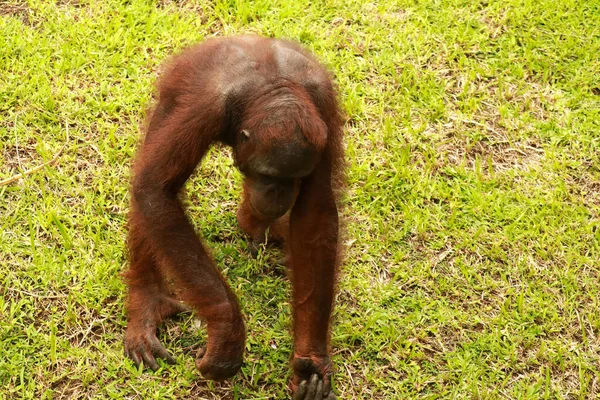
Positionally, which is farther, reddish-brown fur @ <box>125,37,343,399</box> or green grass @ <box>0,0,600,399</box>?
green grass @ <box>0,0,600,399</box>

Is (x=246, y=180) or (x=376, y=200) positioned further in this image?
(x=376, y=200)

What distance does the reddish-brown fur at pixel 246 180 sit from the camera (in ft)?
13.8

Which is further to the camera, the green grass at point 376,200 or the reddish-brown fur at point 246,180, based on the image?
the green grass at point 376,200

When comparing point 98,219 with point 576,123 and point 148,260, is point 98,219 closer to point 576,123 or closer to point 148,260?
point 148,260

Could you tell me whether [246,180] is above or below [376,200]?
above

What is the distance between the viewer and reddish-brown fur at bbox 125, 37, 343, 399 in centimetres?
420

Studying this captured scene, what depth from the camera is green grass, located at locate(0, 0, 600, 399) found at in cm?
472

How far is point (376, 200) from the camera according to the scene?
5.50 metres

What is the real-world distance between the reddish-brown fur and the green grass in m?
0.32

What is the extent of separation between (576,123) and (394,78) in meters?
1.26

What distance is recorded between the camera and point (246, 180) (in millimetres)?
4578

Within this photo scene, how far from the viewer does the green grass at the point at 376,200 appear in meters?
4.72

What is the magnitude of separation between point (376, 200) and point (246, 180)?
3.88 ft

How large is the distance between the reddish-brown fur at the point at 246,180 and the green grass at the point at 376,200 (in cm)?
32
